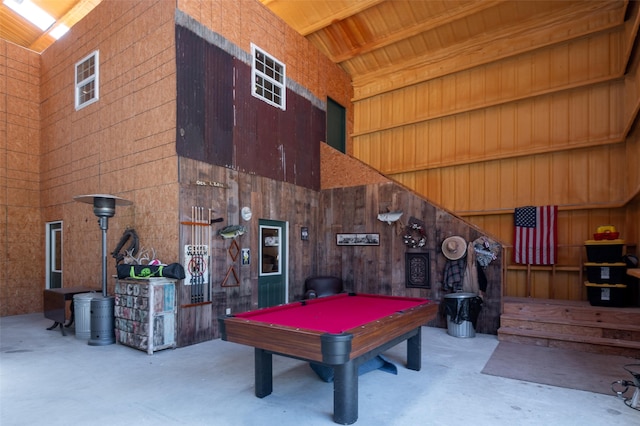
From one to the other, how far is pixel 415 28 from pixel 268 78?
3.83 meters

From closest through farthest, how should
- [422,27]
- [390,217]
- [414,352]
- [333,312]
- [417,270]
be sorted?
[333,312]
[414,352]
[417,270]
[390,217]
[422,27]

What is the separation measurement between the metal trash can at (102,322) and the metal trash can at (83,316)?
13.0 inches

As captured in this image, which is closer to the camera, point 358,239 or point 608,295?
point 608,295

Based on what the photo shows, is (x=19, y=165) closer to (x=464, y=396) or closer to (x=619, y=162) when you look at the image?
(x=464, y=396)

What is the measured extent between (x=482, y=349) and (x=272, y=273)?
12.4 feet

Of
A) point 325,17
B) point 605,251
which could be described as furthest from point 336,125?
point 605,251

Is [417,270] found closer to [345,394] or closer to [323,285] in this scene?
[323,285]

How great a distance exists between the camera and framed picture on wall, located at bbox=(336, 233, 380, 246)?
300 inches

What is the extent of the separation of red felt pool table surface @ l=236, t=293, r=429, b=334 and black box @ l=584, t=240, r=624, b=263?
357 cm

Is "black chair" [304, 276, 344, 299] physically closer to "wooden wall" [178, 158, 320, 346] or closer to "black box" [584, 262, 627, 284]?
"wooden wall" [178, 158, 320, 346]

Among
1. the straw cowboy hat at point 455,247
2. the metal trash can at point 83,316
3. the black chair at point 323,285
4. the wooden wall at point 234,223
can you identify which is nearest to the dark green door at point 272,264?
the wooden wall at point 234,223

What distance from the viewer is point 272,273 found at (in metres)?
7.12

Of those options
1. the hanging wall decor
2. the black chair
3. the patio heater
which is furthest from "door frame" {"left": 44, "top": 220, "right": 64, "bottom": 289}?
the hanging wall decor

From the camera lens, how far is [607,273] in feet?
19.3
